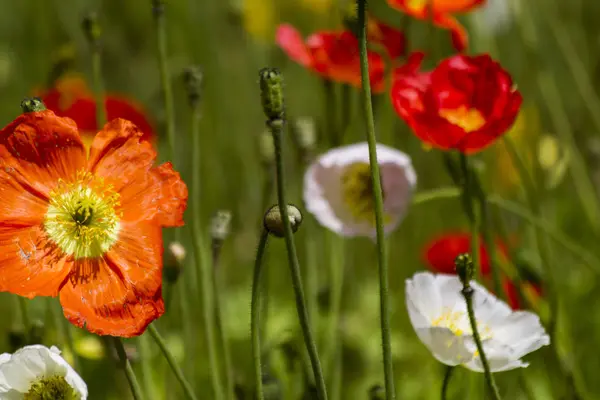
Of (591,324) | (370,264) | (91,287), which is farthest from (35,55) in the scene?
(91,287)

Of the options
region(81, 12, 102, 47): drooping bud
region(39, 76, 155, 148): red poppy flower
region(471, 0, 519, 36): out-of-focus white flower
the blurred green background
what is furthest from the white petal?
region(471, 0, 519, 36): out-of-focus white flower

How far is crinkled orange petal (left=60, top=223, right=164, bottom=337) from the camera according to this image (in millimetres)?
625

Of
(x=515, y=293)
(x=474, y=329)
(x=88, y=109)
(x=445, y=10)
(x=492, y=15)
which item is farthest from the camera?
(x=492, y=15)

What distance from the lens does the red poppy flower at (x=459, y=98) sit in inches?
31.3

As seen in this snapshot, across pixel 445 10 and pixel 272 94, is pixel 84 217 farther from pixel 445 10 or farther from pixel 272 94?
pixel 445 10

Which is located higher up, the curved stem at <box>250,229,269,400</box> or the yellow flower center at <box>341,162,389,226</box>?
the yellow flower center at <box>341,162,389,226</box>

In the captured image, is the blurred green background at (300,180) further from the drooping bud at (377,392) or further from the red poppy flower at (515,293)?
the drooping bud at (377,392)

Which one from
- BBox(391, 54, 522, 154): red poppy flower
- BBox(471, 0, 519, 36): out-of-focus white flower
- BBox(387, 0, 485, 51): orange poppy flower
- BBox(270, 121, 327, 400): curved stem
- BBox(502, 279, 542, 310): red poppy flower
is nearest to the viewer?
BBox(270, 121, 327, 400): curved stem

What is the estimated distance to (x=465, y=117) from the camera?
899mm

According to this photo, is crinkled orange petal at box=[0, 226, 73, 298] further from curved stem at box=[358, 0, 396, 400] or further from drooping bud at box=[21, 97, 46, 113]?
curved stem at box=[358, 0, 396, 400]

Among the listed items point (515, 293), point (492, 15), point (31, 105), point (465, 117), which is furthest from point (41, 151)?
point (492, 15)

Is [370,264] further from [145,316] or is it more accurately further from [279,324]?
[145,316]

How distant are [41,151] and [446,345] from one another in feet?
1.19

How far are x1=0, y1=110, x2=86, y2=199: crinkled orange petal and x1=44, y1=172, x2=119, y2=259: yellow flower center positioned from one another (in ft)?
0.04
